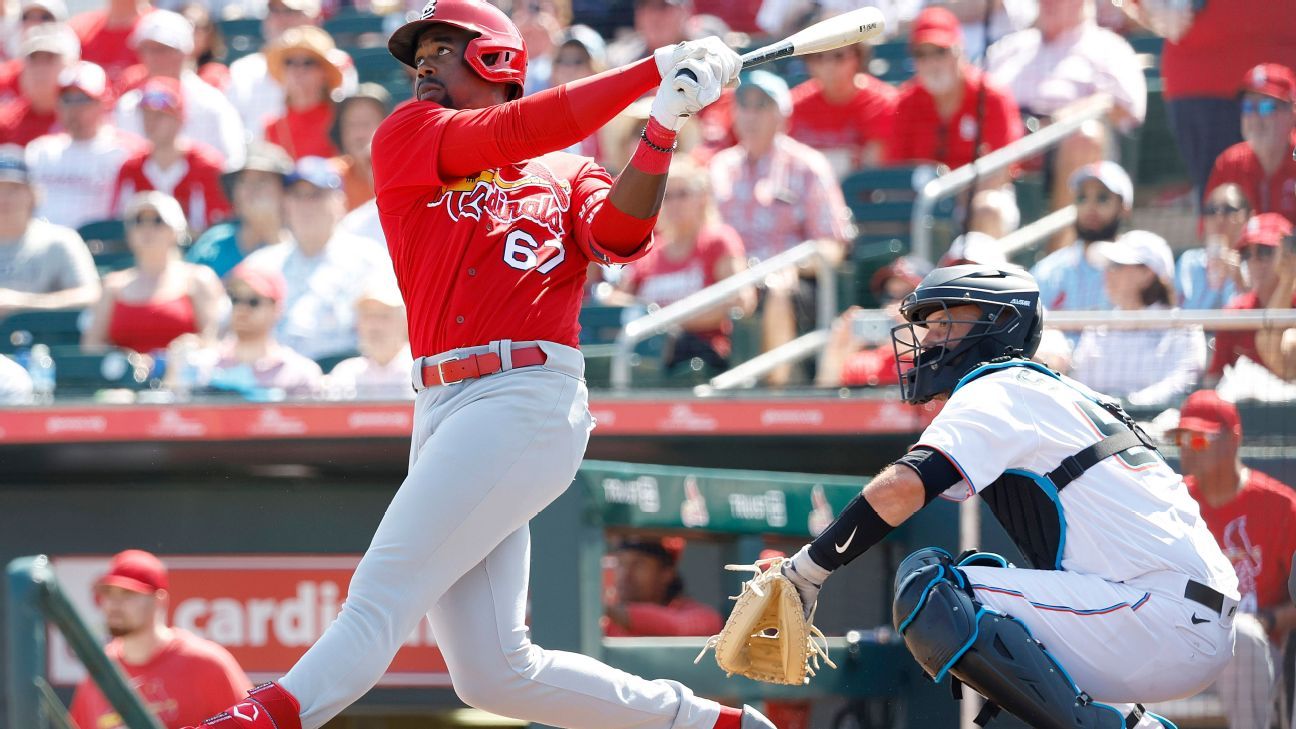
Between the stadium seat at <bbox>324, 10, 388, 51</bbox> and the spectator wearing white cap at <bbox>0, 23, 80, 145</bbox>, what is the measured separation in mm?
1430

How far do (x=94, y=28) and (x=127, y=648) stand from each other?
517cm

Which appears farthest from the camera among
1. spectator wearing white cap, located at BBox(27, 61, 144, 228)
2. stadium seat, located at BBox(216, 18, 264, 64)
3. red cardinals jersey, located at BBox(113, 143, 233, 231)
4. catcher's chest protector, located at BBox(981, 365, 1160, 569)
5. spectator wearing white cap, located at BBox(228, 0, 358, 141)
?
stadium seat, located at BBox(216, 18, 264, 64)

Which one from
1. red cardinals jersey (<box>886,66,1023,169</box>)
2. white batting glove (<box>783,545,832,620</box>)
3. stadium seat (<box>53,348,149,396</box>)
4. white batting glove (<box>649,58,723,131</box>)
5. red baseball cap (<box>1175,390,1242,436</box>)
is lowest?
white batting glove (<box>783,545,832,620</box>)

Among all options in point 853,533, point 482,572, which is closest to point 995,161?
point 853,533

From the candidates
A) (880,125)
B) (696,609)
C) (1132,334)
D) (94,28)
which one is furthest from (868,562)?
(94,28)

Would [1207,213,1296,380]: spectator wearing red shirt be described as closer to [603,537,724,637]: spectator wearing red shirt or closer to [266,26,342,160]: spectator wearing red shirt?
[603,537,724,637]: spectator wearing red shirt

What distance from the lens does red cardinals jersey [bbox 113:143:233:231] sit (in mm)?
7844

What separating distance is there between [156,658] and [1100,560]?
313 centimetres

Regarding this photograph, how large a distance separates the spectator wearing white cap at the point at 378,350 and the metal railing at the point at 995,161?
6.53 feet

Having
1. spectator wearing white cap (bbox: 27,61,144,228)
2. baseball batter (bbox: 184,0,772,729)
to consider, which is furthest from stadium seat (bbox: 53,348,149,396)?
baseball batter (bbox: 184,0,772,729)

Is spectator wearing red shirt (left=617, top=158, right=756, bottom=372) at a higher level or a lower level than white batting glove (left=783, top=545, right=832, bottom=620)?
higher

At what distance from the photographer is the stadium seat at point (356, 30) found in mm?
9266

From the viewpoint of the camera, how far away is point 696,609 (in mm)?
5414

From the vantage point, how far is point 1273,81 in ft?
16.1
